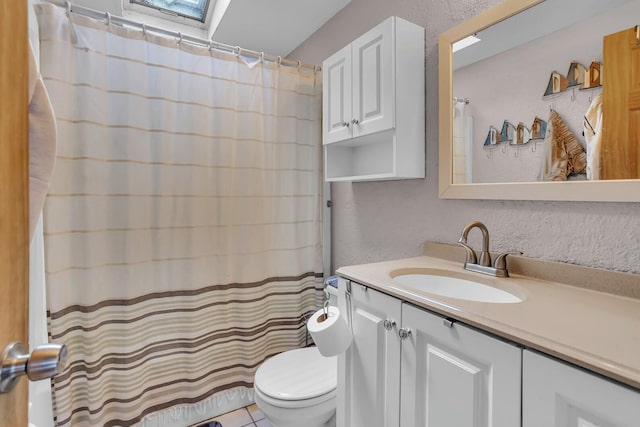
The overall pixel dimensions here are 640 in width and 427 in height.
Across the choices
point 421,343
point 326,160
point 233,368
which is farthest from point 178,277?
point 421,343

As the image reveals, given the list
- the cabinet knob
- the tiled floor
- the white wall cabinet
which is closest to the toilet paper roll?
the cabinet knob

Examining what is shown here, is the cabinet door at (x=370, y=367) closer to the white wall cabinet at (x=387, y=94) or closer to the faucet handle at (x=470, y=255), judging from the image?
the faucet handle at (x=470, y=255)

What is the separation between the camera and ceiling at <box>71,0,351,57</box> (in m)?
1.92

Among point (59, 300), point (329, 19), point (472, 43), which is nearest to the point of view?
point (472, 43)

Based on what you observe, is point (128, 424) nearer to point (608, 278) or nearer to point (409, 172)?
point (409, 172)

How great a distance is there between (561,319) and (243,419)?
1.70 metres

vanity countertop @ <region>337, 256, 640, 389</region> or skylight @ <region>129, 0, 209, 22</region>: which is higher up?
skylight @ <region>129, 0, 209, 22</region>

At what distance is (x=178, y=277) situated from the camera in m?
Answer: 1.66

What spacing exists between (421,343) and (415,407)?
19 centimetres

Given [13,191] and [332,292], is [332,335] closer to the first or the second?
[332,292]

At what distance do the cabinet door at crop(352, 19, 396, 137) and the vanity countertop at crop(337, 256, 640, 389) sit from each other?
0.73m

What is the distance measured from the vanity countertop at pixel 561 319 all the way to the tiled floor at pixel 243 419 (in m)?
1.21

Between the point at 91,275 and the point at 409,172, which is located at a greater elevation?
the point at 409,172

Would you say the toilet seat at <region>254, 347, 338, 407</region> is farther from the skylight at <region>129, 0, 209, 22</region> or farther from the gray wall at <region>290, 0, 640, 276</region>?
the skylight at <region>129, 0, 209, 22</region>
